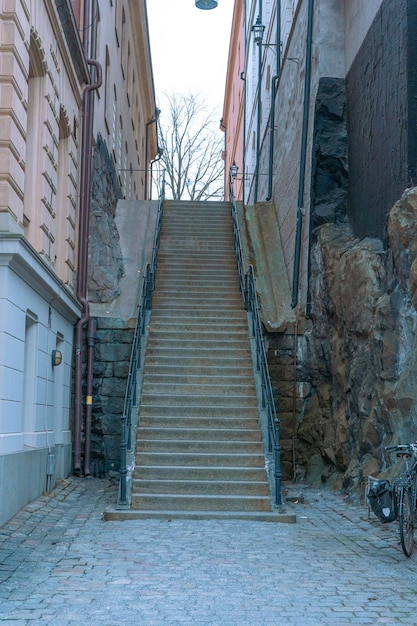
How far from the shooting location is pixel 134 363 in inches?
458

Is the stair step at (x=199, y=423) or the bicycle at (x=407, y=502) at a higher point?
the stair step at (x=199, y=423)

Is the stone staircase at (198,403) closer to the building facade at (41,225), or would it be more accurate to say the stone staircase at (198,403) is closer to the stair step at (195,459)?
the stair step at (195,459)

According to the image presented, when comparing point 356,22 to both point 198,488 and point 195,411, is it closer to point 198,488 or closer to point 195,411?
point 195,411

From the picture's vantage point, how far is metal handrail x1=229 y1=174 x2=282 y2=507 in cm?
943

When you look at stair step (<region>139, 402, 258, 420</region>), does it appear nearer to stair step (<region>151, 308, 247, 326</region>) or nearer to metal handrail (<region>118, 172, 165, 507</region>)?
metal handrail (<region>118, 172, 165, 507</region>)

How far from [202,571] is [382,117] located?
6.94 metres

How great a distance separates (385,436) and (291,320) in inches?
164

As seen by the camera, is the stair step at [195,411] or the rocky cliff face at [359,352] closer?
the rocky cliff face at [359,352]

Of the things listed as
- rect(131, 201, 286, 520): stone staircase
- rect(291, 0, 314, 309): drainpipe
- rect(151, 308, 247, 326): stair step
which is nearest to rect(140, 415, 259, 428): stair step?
rect(131, 201, 286, 520): stone staircase

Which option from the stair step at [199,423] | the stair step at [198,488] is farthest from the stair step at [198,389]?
the stair step at [198,488]

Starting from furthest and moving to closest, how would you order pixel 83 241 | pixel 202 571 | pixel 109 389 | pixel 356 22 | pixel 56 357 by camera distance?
1. pixel 83 241
2. pixel 109 389
3. pixel 356 22
4. pixel 56 357
5. pixel 202 571

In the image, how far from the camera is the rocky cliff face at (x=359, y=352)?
9039 millimetres

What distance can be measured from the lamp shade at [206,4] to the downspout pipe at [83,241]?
386 centimetres

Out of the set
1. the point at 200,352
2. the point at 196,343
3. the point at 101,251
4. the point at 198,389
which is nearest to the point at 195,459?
the point at 198,389
